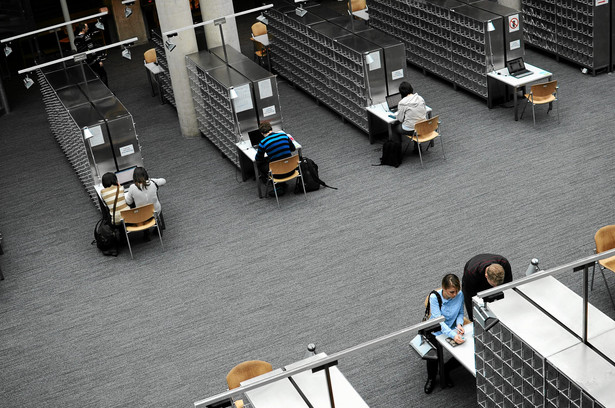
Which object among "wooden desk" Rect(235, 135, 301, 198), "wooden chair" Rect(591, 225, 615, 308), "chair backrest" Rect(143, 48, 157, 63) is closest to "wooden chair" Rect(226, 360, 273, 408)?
"wooden chair" Rect(591, 225, 615, 308)

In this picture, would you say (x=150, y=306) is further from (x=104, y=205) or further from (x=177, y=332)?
(x=104, y=205)

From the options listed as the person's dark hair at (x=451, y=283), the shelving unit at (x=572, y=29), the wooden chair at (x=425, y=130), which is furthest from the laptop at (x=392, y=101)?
the person's dark hair at (x=451, y=283)

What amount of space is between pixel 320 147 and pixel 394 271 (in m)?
4.07

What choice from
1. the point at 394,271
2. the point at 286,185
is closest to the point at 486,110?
the point at 286,185

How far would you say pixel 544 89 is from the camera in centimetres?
1290

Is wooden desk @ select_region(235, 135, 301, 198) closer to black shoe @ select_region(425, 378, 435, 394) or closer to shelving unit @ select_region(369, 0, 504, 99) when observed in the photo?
shelving unit @ select_region(369, 0, 504, 99)

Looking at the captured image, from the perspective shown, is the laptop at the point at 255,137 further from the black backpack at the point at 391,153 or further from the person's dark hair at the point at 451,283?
the person's dark hair at the point at 451,283

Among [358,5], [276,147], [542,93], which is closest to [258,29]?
[358,5]

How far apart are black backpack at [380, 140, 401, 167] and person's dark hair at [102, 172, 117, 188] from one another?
13.6 ft

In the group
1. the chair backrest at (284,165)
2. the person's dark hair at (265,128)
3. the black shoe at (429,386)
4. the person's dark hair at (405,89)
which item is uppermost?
the person's dark hair at (405,89)

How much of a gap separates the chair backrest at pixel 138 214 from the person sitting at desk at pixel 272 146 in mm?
1867

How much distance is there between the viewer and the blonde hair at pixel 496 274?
25.2 feet

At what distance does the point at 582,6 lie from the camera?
14336 millimetres

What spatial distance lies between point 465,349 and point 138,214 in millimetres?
5219
